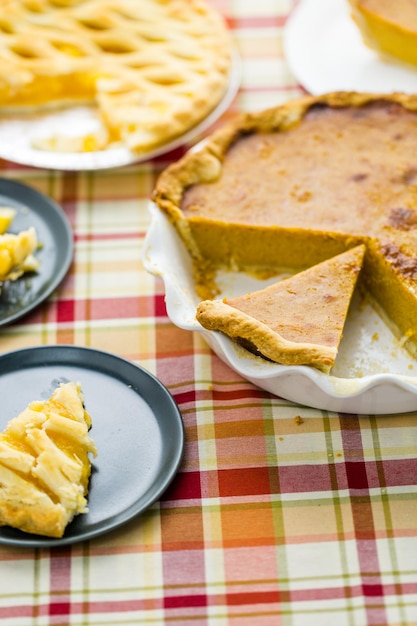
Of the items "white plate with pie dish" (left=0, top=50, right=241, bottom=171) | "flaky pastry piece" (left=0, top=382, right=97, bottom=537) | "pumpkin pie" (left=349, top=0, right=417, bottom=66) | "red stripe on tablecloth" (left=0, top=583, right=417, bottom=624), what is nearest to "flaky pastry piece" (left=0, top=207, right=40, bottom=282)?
"white plate with pie dish" (left=0, top=50, right=241, bottom=171)

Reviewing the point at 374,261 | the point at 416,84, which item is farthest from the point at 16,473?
the point at 416,84

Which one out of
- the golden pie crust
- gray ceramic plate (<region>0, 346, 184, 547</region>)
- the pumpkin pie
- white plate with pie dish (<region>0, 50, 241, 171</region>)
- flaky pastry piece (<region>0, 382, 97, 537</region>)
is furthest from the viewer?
the pumpkin pie

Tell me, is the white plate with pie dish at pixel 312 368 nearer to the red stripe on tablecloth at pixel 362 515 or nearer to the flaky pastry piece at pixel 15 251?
the red stripe on tablecloth at pixel 362 515

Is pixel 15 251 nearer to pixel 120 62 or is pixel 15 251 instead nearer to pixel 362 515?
pixel 120 62

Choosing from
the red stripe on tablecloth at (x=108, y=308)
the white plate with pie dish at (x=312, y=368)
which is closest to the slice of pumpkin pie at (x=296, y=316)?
the white plate with pie dish at (x=312, y=368)

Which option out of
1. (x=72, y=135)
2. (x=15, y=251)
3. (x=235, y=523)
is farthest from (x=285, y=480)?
(x=72, y=135)

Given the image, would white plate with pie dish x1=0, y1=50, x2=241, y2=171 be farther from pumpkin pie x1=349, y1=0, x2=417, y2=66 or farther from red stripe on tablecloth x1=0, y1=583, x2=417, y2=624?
red stripe on tablecloth x1=0, y1=583, x2=417, y2=624

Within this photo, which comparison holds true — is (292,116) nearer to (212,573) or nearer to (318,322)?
(318,322)
